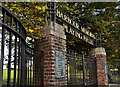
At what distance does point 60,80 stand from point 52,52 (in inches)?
39.0

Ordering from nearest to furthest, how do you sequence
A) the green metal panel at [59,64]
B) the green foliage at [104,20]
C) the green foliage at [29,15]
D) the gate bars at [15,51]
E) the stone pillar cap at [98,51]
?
1. the gate bars at [15,51]
2. the green metal panel at [59,64]
3. the green foliage at [29,15]
4. the stone pillar cap at [98,51]
5. the green foliage at [104,20]

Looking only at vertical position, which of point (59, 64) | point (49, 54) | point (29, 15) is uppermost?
point (29, 15)

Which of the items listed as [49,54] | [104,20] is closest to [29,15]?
[49,54]

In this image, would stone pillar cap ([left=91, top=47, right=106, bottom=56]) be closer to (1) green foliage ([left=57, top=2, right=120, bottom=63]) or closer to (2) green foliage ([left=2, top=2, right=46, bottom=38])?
(1) green foliage ([left=57, top=2, right=120, bottom=63])

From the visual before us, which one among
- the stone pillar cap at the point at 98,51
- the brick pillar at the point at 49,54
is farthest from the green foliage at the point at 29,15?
the stone pillar cap at the point at 98,51

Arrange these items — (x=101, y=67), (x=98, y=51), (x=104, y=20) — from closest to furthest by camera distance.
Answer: (x=101, y=67), (x=98, y=51), (x=104, y=20)

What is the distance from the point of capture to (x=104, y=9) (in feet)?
45.8

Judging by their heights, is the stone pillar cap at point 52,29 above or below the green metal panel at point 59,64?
above

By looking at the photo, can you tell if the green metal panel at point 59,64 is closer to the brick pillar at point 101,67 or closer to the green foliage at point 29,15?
the green foliage at point 29,15

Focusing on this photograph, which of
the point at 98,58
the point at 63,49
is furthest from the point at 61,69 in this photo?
the point at 98,58

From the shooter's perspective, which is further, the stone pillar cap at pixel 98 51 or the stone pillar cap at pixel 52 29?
the stone pillar cap at pixel 98 51

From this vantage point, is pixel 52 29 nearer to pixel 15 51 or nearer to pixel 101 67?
pixel 15 51

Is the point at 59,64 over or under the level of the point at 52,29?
under

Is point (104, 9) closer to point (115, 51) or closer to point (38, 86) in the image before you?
point (115, 51)
